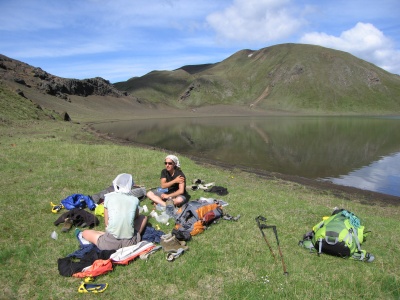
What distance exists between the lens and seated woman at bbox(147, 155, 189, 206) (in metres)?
11.9

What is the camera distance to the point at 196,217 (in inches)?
388

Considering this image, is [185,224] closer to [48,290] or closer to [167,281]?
[167,281]

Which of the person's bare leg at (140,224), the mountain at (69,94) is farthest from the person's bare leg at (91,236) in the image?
the mountain at (69,94)

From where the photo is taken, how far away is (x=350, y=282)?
6883 millimetres

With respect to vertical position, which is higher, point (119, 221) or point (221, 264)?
point (119, 221)

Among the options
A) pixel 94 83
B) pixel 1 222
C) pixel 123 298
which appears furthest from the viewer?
pixel 94 83

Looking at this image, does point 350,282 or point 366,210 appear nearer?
point 350,282

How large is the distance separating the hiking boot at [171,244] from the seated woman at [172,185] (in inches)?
133

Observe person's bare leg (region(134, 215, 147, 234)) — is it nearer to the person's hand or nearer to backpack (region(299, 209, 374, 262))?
the person's hand

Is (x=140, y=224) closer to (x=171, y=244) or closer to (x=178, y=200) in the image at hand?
(x=171, y=244)

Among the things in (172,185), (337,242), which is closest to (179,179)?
(172,185)

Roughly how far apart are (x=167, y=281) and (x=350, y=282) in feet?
13.5

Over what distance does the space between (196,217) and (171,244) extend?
1810 millimetres

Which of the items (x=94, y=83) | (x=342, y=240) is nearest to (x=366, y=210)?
(x=342, y=240)
